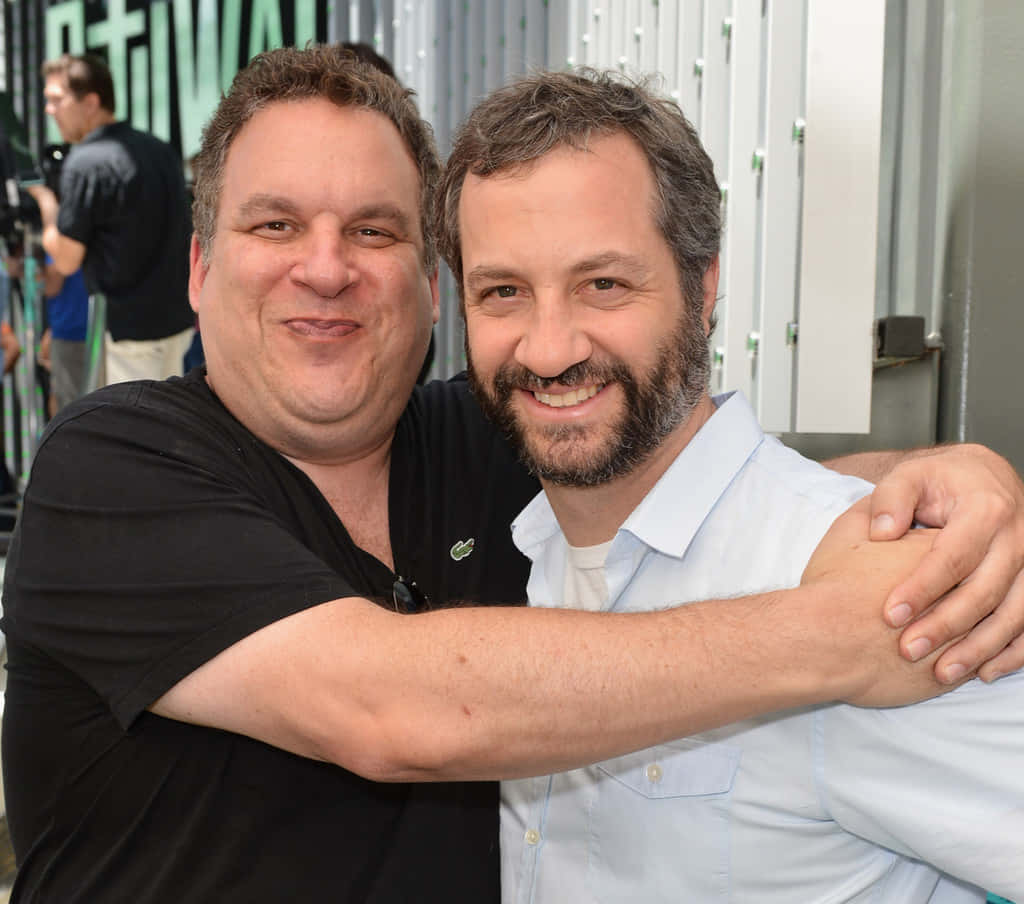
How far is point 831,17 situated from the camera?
2271 millimetres

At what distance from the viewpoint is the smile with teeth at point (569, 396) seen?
1.45 meters

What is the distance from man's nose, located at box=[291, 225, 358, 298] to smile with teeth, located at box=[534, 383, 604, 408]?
0.46 metres

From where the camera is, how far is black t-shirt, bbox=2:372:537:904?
1.28 m

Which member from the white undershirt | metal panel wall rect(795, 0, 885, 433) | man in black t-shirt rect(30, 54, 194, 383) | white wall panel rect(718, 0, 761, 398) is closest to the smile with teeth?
the white undershirt

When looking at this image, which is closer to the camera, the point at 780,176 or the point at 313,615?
the point at 313,615

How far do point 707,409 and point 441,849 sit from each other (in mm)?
744

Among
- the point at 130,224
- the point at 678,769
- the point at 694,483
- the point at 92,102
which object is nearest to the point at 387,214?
the point at 694,483

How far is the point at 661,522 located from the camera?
1.36 meters

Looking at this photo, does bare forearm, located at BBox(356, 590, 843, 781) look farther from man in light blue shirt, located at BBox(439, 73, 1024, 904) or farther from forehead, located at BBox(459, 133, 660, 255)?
forehead, located at BBox(459, 133, 660, 255)

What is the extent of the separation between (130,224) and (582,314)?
13.5ft

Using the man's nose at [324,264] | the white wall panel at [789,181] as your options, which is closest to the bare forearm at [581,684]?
the man's nose at [324,264]

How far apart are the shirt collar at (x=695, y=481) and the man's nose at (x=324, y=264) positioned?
0.65 metres

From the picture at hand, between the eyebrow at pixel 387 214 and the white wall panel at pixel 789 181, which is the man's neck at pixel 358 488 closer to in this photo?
the eyebrow at pixel 387 214

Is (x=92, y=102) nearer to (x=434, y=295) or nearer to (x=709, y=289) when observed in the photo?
(x=434, y=295)
